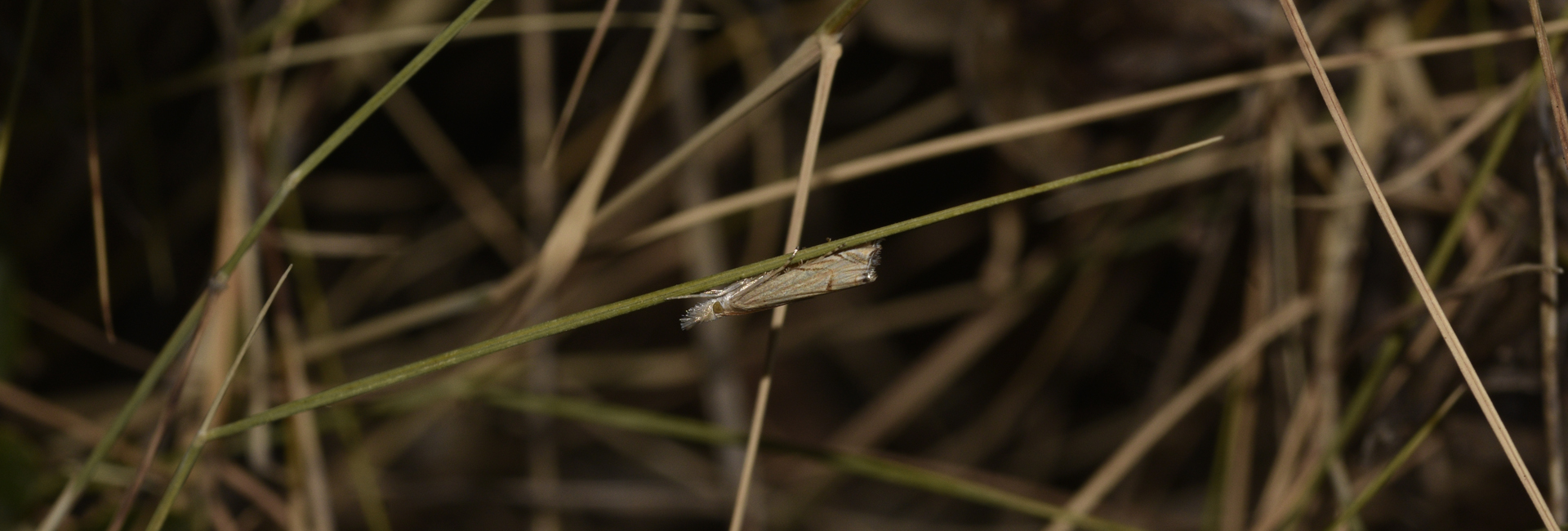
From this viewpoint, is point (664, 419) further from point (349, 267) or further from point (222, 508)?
Result: point (349, 267)

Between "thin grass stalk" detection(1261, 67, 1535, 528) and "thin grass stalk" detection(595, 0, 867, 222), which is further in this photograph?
"thin grass stalk" detection(1261, 67, 1535, 528)

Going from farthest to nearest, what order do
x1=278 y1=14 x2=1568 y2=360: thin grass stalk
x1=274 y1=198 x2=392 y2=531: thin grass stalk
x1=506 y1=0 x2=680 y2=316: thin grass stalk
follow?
x1=274 y1=198 x2=392 y2=531: thin grass stalk < x1=506 y1=0 x2=680 y2=316: thin grass stalk < x1=278 y1=14 x2=1568 y2=360: thin grass stalk

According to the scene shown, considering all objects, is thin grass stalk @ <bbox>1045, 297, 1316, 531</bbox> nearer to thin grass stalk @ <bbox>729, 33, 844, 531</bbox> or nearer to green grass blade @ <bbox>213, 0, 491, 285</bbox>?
thin grass stalk @ <bbox>729, 33, 844, 531</bbox>

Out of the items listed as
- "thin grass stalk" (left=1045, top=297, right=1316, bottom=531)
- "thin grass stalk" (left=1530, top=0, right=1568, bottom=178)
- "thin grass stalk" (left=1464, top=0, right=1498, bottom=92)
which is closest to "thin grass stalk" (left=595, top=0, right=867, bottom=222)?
"thin grass stalk" (left=1530, top=0, right=1568, bottom=178)

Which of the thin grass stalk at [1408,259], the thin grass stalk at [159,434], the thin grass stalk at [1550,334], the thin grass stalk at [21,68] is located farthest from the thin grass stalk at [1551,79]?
the thin grass stalk at [21,68]

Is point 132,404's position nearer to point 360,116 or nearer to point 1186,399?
point 360,116

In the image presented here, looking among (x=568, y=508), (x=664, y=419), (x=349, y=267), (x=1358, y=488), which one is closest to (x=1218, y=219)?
(x=1358, y=488)
